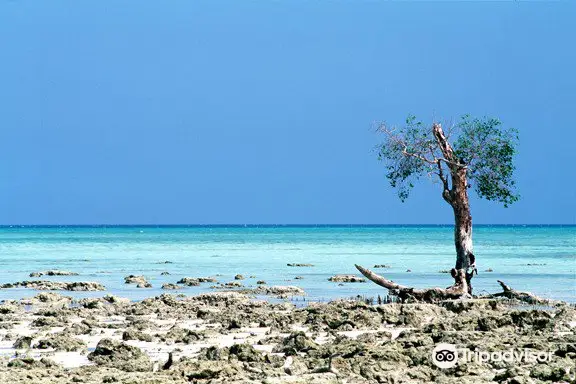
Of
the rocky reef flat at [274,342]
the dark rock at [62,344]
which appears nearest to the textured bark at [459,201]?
the rocky reef flat at [274,342]

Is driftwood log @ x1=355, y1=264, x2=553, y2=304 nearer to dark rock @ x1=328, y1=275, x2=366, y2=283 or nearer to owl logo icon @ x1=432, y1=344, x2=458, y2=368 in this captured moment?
owl logo icon @ x1=432, y1=344, x2=458, y2=368

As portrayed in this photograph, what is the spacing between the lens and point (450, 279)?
1594 inches

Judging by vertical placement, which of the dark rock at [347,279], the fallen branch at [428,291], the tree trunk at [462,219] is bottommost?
the dark rock at [347,279]

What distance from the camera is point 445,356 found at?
1523 centimetres

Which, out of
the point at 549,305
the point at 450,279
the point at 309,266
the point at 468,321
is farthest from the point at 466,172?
the point at 309,266

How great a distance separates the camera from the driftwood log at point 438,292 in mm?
26000

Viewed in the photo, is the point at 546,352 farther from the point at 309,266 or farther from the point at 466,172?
the point at 309,266

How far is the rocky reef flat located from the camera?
14.1m

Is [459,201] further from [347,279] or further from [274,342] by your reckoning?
[347,279]

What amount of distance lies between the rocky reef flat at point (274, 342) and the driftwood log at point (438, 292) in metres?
0.81

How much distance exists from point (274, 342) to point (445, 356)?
413 cm

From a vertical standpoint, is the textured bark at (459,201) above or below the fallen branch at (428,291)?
above

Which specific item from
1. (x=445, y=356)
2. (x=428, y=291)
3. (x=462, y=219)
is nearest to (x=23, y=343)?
(x=445, y=356)

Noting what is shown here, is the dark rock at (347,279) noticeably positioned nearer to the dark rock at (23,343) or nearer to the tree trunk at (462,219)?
the tree trunk at (462,219)
